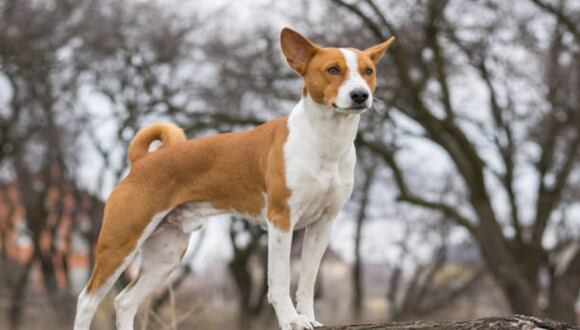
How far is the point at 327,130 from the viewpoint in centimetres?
501

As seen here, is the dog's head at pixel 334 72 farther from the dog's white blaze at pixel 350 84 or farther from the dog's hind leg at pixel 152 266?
the dog's hind leg at pixel 152 266

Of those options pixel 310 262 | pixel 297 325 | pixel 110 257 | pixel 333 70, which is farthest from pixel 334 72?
pixel 110 257

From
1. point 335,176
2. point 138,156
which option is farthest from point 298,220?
point 138,156

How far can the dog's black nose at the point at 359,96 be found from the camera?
4.62 metres

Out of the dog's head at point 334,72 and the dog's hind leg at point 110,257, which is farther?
the dog's hind leg at point 110,257

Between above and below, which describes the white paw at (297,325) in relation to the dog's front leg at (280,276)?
below

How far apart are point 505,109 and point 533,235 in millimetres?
2762

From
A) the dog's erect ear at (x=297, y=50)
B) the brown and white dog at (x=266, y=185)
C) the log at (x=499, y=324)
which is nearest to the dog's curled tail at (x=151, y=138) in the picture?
the brown and white dog at (x=266, y=185)

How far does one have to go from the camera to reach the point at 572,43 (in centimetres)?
1518

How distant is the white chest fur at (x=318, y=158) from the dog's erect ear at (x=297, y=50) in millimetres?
237

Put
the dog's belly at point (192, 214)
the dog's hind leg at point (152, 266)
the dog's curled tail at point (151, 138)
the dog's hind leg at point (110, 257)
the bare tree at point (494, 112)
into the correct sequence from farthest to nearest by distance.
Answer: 1. the bare tree at point (494, 112)
2. the dog's curled tail at point (151, 138)
3. the dog's hind leg at point (152, 266)
4. the dog's belly at point (192, 214)
5. the dog's hind leg at point (110, 257)

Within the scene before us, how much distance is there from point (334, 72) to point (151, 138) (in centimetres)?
177

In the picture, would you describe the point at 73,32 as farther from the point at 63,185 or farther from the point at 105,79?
the point at 63,185

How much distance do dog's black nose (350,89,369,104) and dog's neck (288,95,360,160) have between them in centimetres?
34
